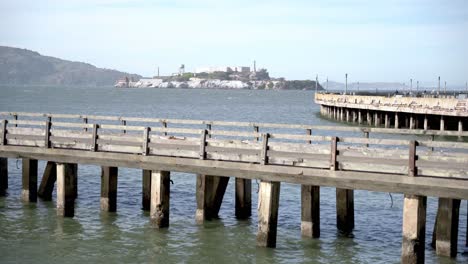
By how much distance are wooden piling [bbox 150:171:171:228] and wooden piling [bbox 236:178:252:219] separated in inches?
100

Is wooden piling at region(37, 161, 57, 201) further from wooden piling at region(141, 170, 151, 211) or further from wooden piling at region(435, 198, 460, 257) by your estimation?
wooden piling at region(435, 198, 460, 257)

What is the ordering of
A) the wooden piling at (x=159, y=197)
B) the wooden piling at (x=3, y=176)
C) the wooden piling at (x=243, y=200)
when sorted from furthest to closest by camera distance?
1. the wooden piling at (x=3, y=176)
2. the wooden piling at (x=243, y=200)
3. the wooden piling at (x=159, y=197)

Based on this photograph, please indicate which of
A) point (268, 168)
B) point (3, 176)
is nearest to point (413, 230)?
point (268, 168)

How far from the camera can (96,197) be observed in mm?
26766

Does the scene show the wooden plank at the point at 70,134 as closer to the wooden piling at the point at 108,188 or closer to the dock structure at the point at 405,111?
the wooden piling at the point at 108,188

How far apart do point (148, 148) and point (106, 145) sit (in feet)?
4.89

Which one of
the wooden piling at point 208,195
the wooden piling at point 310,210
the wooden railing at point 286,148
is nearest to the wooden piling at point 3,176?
the wooden railing at point 286,148

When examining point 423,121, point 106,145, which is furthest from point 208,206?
point 423,121

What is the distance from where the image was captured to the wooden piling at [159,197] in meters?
20.1

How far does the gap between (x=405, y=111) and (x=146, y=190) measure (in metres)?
36.8

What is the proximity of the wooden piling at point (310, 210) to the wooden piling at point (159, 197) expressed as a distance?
3637mm

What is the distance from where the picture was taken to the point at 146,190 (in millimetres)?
23641

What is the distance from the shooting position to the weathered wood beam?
16.6 m

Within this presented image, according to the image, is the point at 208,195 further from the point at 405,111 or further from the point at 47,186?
the point at 405,111
